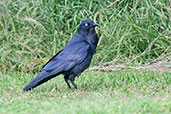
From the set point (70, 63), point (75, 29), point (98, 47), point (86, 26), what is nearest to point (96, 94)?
point (70, 63)

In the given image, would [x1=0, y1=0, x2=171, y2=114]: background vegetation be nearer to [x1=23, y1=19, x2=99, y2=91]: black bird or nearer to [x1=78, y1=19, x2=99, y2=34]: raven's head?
[x1=23, y1=19, x2=99, y2=91]: black bird

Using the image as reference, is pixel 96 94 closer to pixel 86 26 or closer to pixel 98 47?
pixel 86 26

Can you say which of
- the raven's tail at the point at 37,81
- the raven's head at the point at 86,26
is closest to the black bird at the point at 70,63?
the raven's tail at the point at 37,81

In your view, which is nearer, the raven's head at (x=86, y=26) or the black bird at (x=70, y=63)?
the black bird at (x=70, y=63)

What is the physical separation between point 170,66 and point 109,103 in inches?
90.9

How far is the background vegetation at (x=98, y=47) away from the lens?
5.69m

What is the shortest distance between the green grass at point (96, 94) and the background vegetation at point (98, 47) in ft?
0.04

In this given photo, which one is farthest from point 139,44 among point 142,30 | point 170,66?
point 170,66

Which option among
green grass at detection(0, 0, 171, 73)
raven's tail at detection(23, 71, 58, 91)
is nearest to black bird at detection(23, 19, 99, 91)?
raven's tail at detection(23, 71, 58, 91)

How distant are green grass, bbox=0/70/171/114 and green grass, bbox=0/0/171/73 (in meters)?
0.57

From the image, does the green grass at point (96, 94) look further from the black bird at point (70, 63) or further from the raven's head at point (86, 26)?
the raven's head at point (86, 26)

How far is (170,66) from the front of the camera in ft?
21.4

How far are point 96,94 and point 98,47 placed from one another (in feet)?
8.77

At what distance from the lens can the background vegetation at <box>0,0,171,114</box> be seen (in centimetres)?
569
